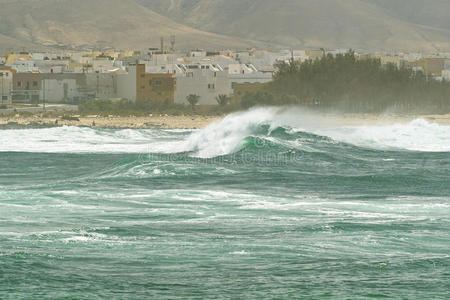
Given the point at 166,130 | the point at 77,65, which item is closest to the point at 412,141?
the point at 166,130

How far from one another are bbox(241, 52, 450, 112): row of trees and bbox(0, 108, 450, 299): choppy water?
196 feet

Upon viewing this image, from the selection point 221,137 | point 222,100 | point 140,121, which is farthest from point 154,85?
point 221,137

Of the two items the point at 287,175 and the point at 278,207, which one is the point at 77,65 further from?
the point at 278,207


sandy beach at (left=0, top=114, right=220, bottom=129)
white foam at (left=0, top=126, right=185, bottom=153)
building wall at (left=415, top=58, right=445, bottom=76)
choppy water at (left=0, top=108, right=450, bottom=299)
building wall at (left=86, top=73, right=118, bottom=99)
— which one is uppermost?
building wall at (left=415, top=58, right=445, bottom=76)

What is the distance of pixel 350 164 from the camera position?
3788cm

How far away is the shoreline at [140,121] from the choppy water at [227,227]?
115 feet

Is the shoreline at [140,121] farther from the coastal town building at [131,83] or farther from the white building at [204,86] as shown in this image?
the coastal town building at [131,83]

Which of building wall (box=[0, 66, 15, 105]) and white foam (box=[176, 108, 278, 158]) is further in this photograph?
building wall (box=[0, 66, 15, 105])

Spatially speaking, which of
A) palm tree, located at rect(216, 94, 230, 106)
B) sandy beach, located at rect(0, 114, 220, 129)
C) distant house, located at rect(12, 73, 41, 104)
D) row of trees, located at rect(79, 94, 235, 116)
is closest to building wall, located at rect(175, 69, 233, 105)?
row of trees, located at rect(79, 94, 235, 116)

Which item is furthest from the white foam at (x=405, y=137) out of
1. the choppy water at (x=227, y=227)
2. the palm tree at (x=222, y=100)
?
the palm tree at (x=222, y=100)

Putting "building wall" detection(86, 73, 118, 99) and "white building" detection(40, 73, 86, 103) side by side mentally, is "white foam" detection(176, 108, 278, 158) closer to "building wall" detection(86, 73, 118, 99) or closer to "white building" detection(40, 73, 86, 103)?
"building wall" detection(86, 73, 118, 99)

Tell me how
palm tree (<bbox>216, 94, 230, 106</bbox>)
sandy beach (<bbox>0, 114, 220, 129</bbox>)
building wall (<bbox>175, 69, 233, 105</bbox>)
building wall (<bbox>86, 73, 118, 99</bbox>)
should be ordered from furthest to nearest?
building wall (<bbox>86, 73, 118, 99</bbox>) < building wall (<bbox>175, 69, 233, 105</bbox>) < palm tree (<bbox>216, 94, 230, 106</bbox>) < sandy beach (<bbox>0, 114, 220, 129</bbox>)

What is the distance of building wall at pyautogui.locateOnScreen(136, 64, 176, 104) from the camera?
4038 inches

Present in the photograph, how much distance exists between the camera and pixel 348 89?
106m
